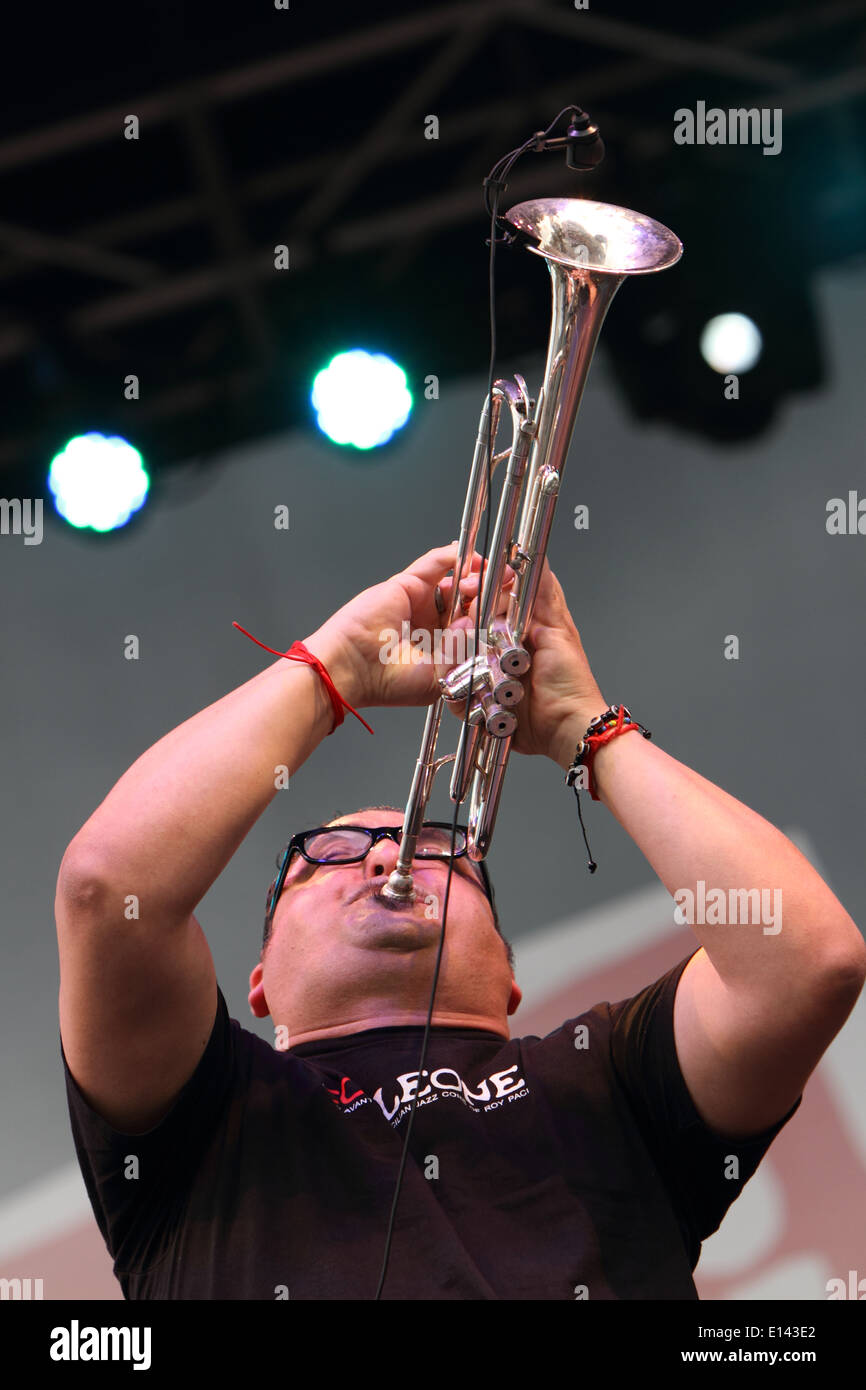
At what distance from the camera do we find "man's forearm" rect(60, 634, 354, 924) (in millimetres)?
2045

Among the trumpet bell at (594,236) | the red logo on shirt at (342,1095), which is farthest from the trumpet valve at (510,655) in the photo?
the red logo on shirt at (342,1095)

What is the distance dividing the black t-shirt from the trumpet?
2.09 ft

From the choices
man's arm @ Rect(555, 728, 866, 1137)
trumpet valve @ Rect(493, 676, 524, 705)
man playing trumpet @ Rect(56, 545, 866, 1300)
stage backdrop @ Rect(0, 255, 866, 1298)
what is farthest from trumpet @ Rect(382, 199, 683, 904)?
stage backdrop @ Rect(0, 255, 866, 1298)

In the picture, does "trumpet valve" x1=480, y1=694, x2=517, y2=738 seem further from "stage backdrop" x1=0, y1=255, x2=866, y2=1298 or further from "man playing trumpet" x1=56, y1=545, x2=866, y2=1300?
"stage backdrop" x1=0, y1=255, x2=866, y2=1298

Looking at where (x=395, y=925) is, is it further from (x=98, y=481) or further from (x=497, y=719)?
(x=98, y=481)

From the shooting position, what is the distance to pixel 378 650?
2377 millimetres

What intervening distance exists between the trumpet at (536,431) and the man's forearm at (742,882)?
306mm

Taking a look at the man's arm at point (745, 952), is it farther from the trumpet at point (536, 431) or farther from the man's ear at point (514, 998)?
the man's ear at point (514, 998)

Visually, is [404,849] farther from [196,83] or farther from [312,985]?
[196,83]

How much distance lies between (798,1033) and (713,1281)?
5.43ft

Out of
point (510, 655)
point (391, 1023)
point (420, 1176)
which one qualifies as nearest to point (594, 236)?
point (510, 655)

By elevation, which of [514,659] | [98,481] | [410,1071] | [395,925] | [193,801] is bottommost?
[410,1071]

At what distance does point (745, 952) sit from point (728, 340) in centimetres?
252

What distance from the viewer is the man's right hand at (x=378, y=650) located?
7.68 feet
